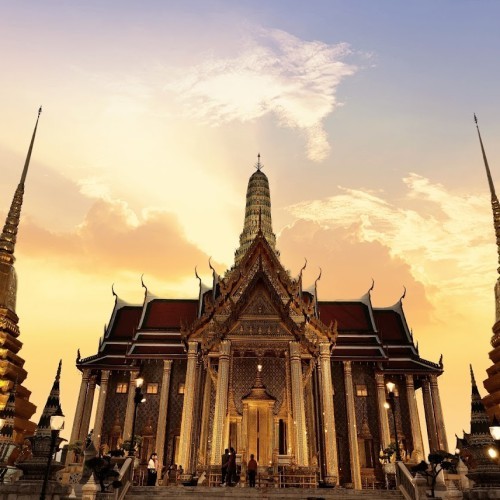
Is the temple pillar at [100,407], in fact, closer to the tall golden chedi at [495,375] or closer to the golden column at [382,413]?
the golden column at [382,413]

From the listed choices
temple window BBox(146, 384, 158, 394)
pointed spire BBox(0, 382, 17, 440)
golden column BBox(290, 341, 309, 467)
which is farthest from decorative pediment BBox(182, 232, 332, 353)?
temple window BBox(146, 384, 158, 394)

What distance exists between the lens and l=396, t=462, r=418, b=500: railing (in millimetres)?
13438

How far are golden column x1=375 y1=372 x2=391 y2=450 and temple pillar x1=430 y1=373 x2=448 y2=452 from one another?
3298 millimetres

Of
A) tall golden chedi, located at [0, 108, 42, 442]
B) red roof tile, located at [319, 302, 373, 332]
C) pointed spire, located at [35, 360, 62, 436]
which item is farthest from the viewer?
red roof tile, located at [319, 302, 373, 332]

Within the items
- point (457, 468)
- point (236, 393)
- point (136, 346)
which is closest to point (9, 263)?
point (136, 346)

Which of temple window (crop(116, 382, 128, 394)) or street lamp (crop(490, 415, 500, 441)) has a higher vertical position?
temple window (crop(116, 382, 128, 394))

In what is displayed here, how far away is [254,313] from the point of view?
21250mm

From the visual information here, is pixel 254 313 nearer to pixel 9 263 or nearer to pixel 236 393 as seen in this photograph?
pixel 236 393

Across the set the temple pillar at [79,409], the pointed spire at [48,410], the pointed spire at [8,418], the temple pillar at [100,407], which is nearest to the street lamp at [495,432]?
the pointed spire at [48,410]

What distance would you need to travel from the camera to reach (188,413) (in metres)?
20.8

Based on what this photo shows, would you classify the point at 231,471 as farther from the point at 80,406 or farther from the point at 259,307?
the point at 80,406

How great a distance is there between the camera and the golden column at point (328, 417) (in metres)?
20.0

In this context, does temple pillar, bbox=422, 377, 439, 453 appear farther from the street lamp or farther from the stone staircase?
the street lamp

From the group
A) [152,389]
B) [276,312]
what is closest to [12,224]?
[152,389]
